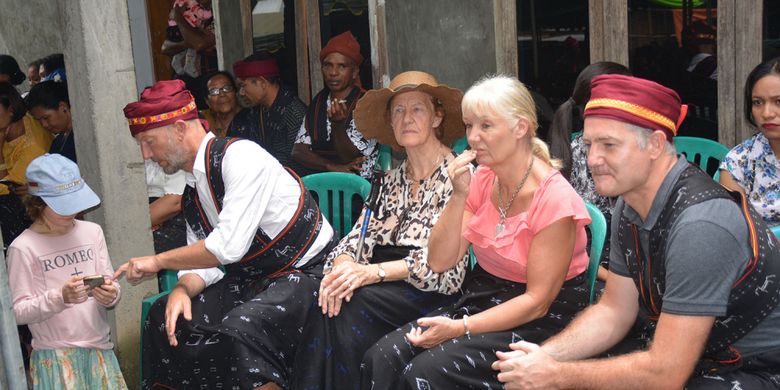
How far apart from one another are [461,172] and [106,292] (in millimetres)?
1655

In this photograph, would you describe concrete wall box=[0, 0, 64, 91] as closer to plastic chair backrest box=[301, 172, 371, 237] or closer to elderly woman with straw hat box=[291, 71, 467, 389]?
plastic chair backrest box=[301, 172, 371, 237]

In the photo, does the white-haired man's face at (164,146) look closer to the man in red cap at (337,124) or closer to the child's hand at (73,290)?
the child's hand at (73,290)

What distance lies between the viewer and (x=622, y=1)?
190 inches

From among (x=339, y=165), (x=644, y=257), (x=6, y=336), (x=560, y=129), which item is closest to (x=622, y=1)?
(x=560, y=129)

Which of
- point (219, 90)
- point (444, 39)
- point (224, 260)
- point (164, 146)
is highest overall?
point (444, 39)

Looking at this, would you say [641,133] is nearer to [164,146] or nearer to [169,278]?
[164,146]

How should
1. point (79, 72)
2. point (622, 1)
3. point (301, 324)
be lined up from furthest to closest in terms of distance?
point (622, 1) < point (79, 72) < point (301, 324)

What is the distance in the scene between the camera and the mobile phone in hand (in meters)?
3.55

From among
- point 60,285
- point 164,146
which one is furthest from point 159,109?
point 60,285

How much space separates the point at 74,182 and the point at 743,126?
11.3 ft

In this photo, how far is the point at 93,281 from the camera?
356cm

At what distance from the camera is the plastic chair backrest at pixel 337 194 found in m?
4.47

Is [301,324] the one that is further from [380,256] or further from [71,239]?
[71,239]

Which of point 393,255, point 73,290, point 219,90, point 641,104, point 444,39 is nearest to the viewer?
point 641,104
